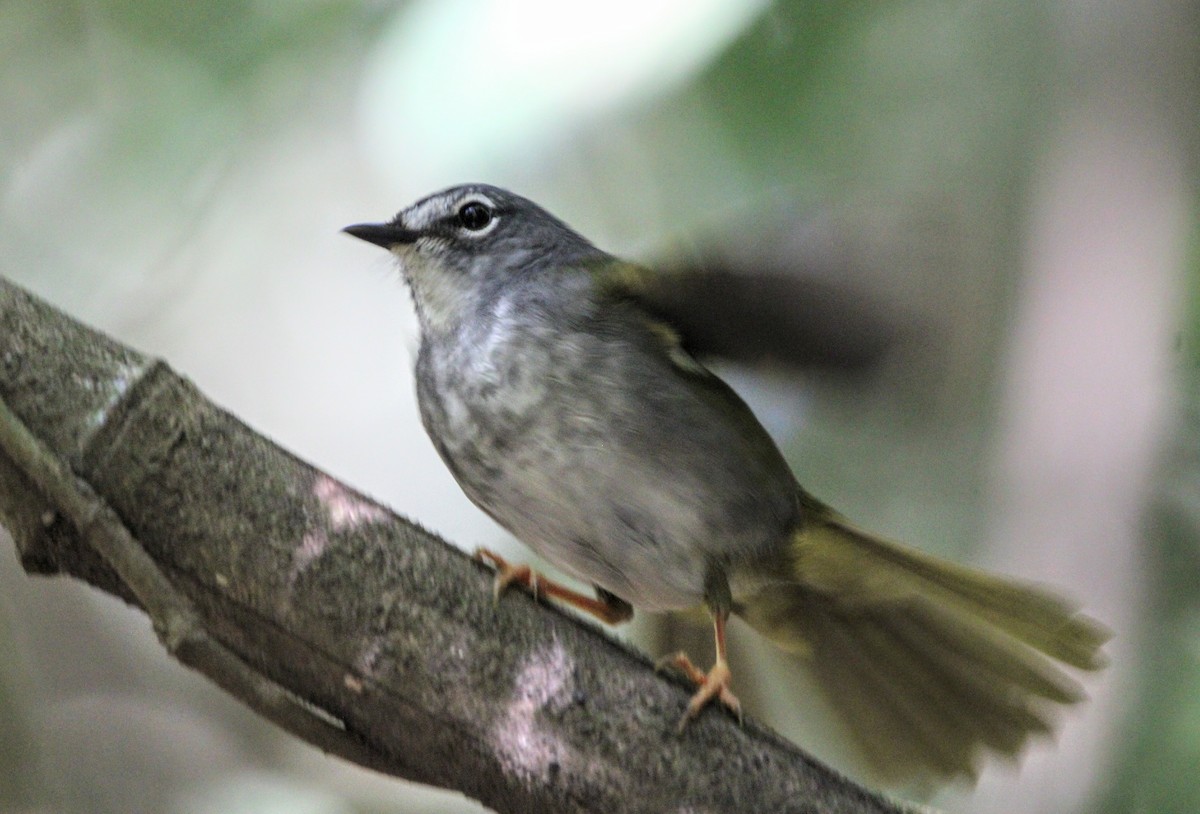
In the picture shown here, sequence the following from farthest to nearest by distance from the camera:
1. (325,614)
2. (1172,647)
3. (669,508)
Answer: (1172,647) < (669,508) < (325,614)

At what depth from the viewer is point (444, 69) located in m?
2.94

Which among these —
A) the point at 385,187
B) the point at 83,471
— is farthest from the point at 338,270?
the point at 83,471

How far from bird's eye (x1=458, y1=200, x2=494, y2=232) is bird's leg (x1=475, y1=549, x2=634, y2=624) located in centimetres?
86

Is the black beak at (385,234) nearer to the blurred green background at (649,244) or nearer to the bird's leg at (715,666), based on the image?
the blurred green background at (649,244)

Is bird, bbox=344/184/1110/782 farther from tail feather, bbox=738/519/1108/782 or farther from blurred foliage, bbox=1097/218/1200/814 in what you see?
blurred foliage, bbox=1097/218/1200/814

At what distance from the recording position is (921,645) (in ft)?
8.57

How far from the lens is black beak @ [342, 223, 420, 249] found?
2666mm

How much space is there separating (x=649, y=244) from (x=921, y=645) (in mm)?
1709

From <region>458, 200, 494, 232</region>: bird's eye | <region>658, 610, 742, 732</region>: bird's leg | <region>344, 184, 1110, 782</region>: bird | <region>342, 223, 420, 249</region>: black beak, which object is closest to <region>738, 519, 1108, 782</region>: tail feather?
<region>344, 184, 1110, 782</region>: bird

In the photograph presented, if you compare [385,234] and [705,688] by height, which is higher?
[385,234]

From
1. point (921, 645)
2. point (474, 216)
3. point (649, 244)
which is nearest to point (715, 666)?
point (921, 645)

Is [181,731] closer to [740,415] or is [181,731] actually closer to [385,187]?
[385,187]

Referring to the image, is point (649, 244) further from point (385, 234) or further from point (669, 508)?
point (669, 508)

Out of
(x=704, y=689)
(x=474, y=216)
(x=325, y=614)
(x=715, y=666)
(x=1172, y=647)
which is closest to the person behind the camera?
(x=325, y=614)
